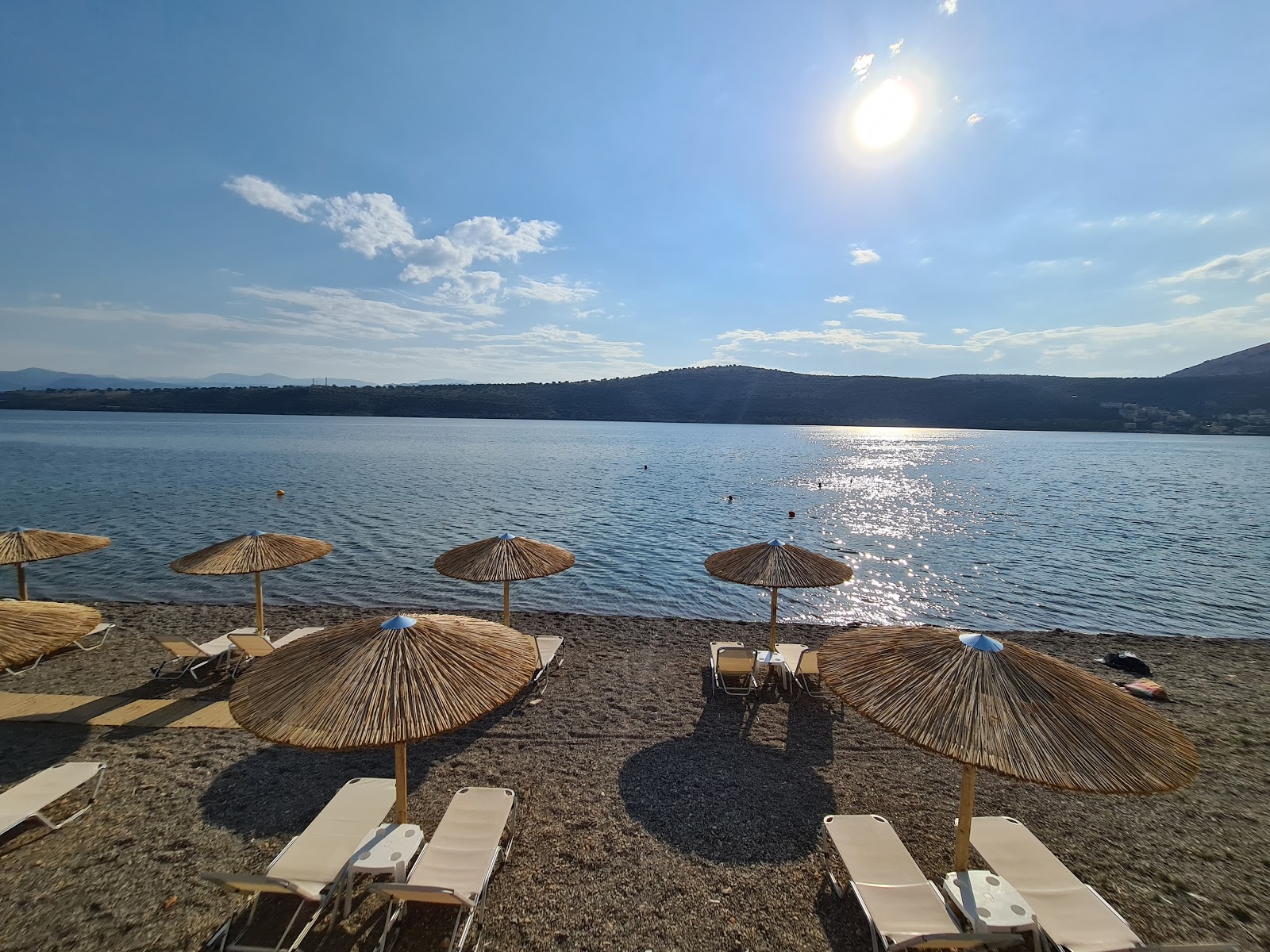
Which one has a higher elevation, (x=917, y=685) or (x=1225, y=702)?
(x=917, y=685)

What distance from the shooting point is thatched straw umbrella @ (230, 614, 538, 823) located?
377 centimetres

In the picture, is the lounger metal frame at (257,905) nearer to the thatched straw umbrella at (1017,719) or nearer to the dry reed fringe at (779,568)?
the thatched straw umbrella at (1017,719)

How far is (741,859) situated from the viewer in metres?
4.95

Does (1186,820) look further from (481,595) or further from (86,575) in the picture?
(86,575)

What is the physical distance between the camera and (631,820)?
17.9ft

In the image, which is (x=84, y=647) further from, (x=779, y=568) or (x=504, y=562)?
(x=779, y=568)

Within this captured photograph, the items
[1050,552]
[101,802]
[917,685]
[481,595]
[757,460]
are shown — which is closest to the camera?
[917,685]

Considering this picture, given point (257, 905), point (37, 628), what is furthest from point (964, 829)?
point (37, 628)

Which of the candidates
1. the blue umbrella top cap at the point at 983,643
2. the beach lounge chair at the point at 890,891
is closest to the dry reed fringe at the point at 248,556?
the beach lounge chair at the point at 890,891

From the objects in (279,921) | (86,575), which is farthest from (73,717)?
(86,575)

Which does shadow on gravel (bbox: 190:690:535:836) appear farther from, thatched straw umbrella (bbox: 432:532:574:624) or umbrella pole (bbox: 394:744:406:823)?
thatched straw umbrella (bbox: 432:532:574:624)

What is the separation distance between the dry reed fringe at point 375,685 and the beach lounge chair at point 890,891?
Answer: 121 inches

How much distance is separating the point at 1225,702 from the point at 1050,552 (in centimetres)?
1518

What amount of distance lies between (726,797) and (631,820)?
3.65ft
